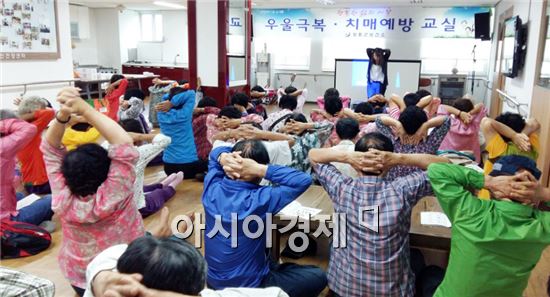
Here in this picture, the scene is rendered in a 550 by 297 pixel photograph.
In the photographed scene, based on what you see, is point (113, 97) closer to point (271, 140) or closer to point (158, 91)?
point (158, 91)

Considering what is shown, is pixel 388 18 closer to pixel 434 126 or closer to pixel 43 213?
pixel 434 126

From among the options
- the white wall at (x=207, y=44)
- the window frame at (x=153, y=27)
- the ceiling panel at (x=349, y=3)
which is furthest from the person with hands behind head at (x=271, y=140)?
the window frame at (x=153, y=27)

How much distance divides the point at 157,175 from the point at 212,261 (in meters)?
3.14

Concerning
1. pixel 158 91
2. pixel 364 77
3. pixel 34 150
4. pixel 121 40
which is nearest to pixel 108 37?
pixel 121 40

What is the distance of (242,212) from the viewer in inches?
74.0

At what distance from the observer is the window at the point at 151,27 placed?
13547mm

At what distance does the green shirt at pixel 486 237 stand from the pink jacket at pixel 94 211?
1333 mm

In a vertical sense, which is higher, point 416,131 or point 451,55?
point 451,55

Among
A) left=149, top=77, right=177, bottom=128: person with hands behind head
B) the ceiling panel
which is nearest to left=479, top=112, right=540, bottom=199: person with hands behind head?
left=149, top=77, right=177, bottom=128: person with hands behind head

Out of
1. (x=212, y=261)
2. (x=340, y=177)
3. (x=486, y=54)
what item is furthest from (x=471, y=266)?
(x=486, y=54)

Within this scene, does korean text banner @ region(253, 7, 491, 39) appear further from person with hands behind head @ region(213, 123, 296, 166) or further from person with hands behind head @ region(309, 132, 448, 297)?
person with hands behind head @ region(309, 132, 448, 297)

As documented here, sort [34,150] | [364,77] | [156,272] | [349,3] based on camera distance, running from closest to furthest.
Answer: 1. [156,272]
2. [34,150]
3. [364,77]
4. [349,3]

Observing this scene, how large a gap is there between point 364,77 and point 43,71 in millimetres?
6285

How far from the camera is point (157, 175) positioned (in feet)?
16.2
